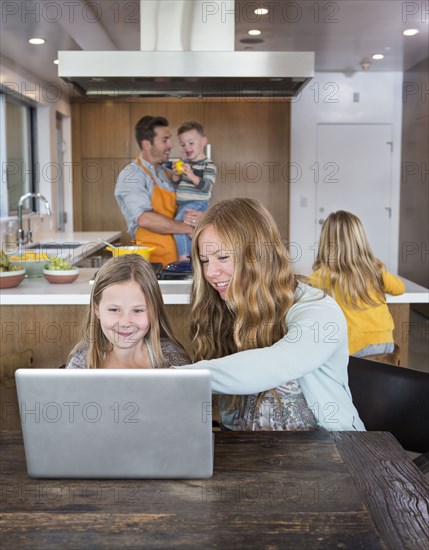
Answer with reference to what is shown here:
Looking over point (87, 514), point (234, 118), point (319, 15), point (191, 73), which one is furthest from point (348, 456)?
point (234, 118)

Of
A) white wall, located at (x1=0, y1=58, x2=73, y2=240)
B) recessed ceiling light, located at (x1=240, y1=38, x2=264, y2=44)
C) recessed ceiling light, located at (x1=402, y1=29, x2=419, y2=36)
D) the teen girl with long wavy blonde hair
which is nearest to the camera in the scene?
the teen girl with long wavy blonde hair

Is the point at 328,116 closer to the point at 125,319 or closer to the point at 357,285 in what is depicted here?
the point at 357,285

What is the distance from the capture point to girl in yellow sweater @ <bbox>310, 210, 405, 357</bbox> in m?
2.97

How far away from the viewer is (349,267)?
2986 mm

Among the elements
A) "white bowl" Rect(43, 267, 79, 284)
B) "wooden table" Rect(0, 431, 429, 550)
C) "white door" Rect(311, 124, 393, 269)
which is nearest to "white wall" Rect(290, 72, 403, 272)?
"white door" Rect(311, 124, 393, 269)

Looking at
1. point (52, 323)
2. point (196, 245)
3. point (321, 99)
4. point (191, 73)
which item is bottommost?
point (52, 323)

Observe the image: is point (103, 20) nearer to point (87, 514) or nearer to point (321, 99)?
point (321, 99)

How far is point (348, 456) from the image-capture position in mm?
1364

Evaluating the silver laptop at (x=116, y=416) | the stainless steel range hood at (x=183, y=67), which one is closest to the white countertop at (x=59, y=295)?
the stainless steel range hood at (x=183, y=67)

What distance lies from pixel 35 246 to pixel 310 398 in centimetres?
391

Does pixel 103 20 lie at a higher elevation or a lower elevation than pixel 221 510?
higher

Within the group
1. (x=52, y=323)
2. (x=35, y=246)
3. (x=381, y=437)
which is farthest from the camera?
(x=35, y=246)

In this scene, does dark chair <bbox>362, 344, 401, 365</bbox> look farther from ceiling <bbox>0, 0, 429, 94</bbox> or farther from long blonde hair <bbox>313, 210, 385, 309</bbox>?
ceiling <bbox>0, 0, 429, 94</bbox>

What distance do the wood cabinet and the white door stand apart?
405 millimetres
